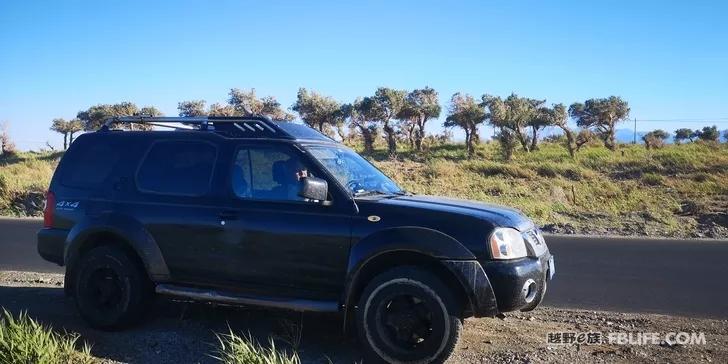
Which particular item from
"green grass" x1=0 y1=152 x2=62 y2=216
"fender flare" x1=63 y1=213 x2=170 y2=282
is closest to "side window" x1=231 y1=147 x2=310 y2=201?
"fender flare" x1=63 y1=213 x2=170 y2=282

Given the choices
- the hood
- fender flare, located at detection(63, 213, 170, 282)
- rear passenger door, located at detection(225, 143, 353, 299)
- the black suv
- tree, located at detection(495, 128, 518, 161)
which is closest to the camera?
the black suv

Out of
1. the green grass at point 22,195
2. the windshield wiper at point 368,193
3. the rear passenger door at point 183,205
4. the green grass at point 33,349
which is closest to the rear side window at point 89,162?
the rear passenger door at point 183,205

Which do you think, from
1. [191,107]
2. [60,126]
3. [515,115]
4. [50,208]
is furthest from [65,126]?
[50,208]

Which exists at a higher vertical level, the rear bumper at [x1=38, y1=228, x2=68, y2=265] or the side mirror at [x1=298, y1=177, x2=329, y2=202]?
the side mirror at [x1=298, y1=177, x2=329, y2=202]

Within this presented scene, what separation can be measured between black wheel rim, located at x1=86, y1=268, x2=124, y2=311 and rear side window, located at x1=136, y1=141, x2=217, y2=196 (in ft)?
2.84

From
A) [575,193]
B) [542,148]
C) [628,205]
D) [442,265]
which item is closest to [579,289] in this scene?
[442,265]

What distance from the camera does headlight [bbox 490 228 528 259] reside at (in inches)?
201

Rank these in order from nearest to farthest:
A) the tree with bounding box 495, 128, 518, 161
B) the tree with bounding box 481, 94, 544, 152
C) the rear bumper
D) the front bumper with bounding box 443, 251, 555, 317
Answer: the front bumper with bounding box 443, 251, 555, 317 → the rear bumper → the tree with bounding box 495, 128, 518, 161 → the tree with bounding box 481, 94, 544, 152

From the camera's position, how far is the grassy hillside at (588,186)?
1792 cm

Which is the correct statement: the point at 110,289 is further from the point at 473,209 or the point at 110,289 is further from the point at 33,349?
the point at 473,209

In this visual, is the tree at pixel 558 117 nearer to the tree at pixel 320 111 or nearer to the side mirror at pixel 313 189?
the tree at pixel 320 111

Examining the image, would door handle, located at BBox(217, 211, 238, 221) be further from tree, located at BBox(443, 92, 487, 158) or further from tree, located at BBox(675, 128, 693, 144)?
tree, located at BBox(675, 128, 693, 144)

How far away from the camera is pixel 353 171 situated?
620 cm

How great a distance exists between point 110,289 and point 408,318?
2.92 metres
